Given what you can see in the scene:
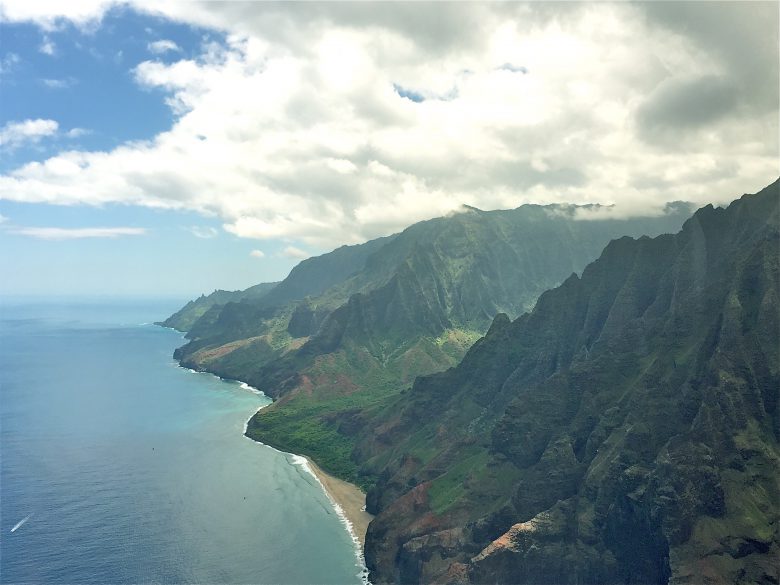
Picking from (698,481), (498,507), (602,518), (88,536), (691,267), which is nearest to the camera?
(698,481)

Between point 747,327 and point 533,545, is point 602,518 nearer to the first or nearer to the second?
point 533,545

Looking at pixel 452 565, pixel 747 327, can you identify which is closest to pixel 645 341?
pixel 747 327

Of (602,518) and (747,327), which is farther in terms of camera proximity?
(747,327)

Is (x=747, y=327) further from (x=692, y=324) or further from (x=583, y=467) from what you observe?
(x=583, y=467)

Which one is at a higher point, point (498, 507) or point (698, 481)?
point (698, 481)

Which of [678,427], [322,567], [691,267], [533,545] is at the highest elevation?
[691,267]

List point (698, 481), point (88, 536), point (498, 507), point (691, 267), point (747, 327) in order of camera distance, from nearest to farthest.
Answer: point (698, 481) < point (747, 327) < point (498, 507) < point (88, 536) < point (691, 267)

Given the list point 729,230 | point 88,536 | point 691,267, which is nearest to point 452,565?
point 88,536
